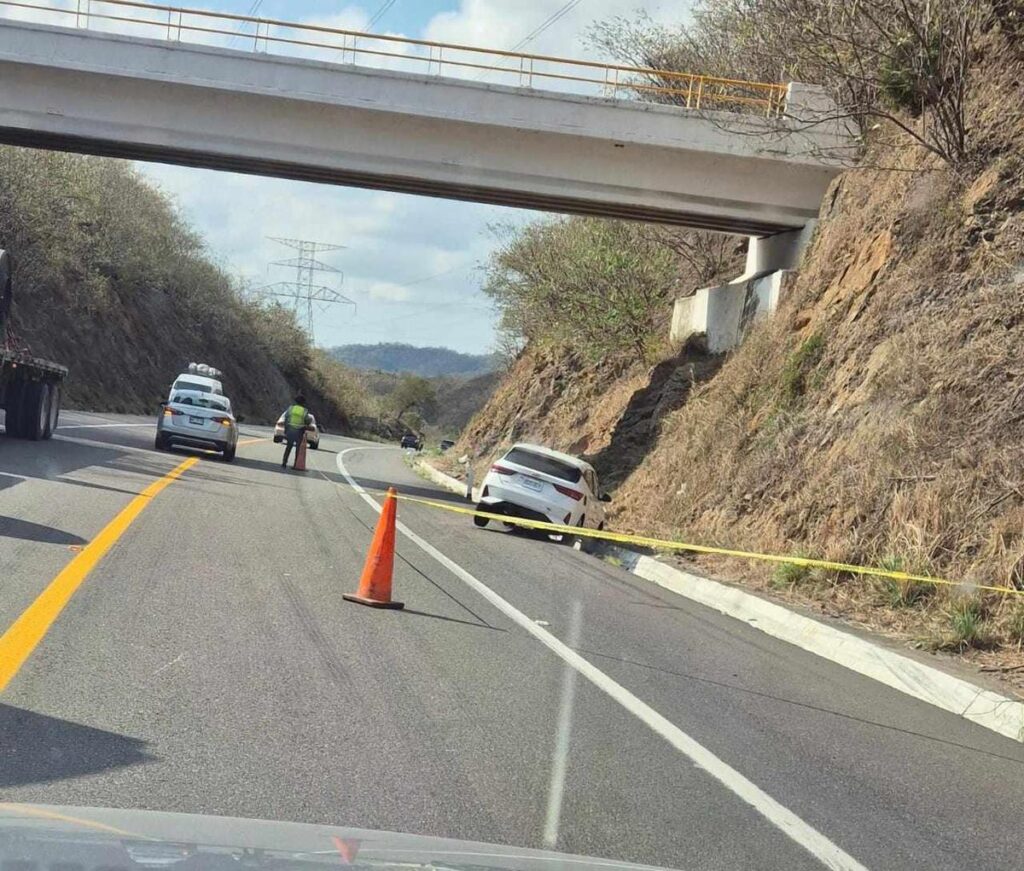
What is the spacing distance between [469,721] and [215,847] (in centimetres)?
355

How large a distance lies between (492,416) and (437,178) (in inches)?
782

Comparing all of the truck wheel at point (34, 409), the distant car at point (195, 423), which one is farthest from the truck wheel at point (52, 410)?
the distant car at point (195, 423)

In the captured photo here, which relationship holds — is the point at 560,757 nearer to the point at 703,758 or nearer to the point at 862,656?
the point at 703,758

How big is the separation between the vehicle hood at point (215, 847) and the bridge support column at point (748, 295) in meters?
22.6

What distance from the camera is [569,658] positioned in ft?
29.7

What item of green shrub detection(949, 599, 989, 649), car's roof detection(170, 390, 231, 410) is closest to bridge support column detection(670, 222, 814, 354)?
car's roof detection(170, 390, 231, 410)

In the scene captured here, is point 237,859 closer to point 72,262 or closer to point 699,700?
→ point 699,700

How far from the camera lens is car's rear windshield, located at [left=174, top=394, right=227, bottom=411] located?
91.0 feet

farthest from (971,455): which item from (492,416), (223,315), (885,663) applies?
(223,315)

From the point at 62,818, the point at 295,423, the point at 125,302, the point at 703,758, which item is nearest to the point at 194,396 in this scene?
the point at 295,423

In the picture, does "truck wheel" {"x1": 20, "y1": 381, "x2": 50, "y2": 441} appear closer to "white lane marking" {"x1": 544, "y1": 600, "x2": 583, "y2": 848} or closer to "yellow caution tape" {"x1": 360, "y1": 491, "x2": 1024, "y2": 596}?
"yellow caution tape" {"x1": 360, "y1": 491, "x2": 1024, "y2": 596}

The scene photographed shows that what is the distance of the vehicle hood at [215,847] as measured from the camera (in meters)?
3.05

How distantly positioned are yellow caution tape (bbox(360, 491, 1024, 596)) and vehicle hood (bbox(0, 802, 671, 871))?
7.86 m

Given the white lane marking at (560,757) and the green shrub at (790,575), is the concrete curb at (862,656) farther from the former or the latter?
the white lane marking at (560,757)
